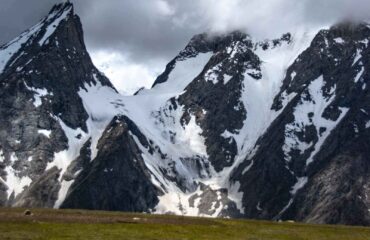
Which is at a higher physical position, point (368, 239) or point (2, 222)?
point (2, 222)

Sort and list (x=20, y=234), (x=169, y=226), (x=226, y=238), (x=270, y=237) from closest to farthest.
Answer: (x=20, y=234)
(x=226, y=238)
(x=270, y=237)
(x=169, y=226)

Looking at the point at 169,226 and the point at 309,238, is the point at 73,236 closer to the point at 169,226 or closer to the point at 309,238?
the point at 169,226

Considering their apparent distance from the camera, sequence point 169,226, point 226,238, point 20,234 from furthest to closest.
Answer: point 169,226, point 226,238, point 20,234

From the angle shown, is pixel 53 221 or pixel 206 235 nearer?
pixel 206 235

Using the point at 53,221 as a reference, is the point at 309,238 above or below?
below

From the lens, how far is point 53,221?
103 m

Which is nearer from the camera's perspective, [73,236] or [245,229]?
[73,236]

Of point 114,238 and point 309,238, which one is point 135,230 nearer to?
point 114,238

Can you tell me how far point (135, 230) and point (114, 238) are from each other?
12449 millimetres

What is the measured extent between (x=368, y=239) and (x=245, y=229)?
757 inches

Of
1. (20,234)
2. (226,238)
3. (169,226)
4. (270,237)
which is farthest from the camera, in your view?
(169,226)

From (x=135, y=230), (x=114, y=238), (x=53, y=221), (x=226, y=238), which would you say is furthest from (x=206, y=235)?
(x=53, y=221)

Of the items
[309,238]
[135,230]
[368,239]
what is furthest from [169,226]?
[368,239]

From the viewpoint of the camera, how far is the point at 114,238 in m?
81.2
